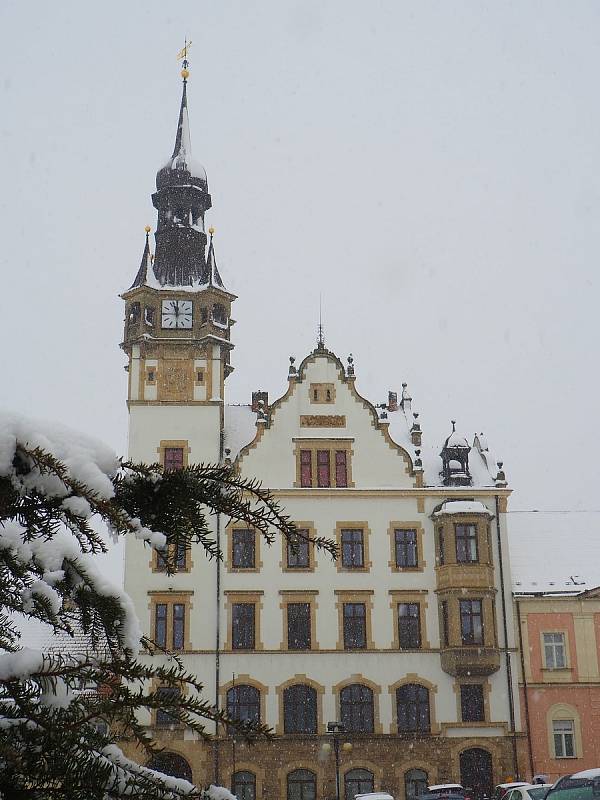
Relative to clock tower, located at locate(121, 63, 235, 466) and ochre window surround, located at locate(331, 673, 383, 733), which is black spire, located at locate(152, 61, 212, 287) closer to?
clock tower, located at locate(121, 63, 235, 466)

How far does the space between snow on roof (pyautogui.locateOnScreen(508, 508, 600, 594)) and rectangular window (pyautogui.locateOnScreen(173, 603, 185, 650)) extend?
479 inches

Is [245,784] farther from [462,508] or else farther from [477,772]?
[462,508]

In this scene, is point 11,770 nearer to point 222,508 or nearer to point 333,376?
point 222,508

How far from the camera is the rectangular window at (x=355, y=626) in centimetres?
3369

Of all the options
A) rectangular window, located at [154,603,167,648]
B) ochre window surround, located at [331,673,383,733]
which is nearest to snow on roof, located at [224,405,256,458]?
rectangular window, located at [154,603,167,648]

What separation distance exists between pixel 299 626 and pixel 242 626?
199 cm

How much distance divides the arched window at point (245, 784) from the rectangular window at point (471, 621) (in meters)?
8.51

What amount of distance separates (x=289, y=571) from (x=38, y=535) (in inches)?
1256

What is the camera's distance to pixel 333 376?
1436 inches

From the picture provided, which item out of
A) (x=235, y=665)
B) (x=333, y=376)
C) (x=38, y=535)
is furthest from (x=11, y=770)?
(x=333, y=376)

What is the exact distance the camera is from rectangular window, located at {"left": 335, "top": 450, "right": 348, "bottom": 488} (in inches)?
1388

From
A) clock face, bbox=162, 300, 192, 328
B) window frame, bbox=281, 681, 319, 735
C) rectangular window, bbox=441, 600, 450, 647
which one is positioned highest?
clock face, bbox=162, 300, 192, 328

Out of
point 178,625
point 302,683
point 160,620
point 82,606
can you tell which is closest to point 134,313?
point 160,620

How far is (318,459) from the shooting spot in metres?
35.4
